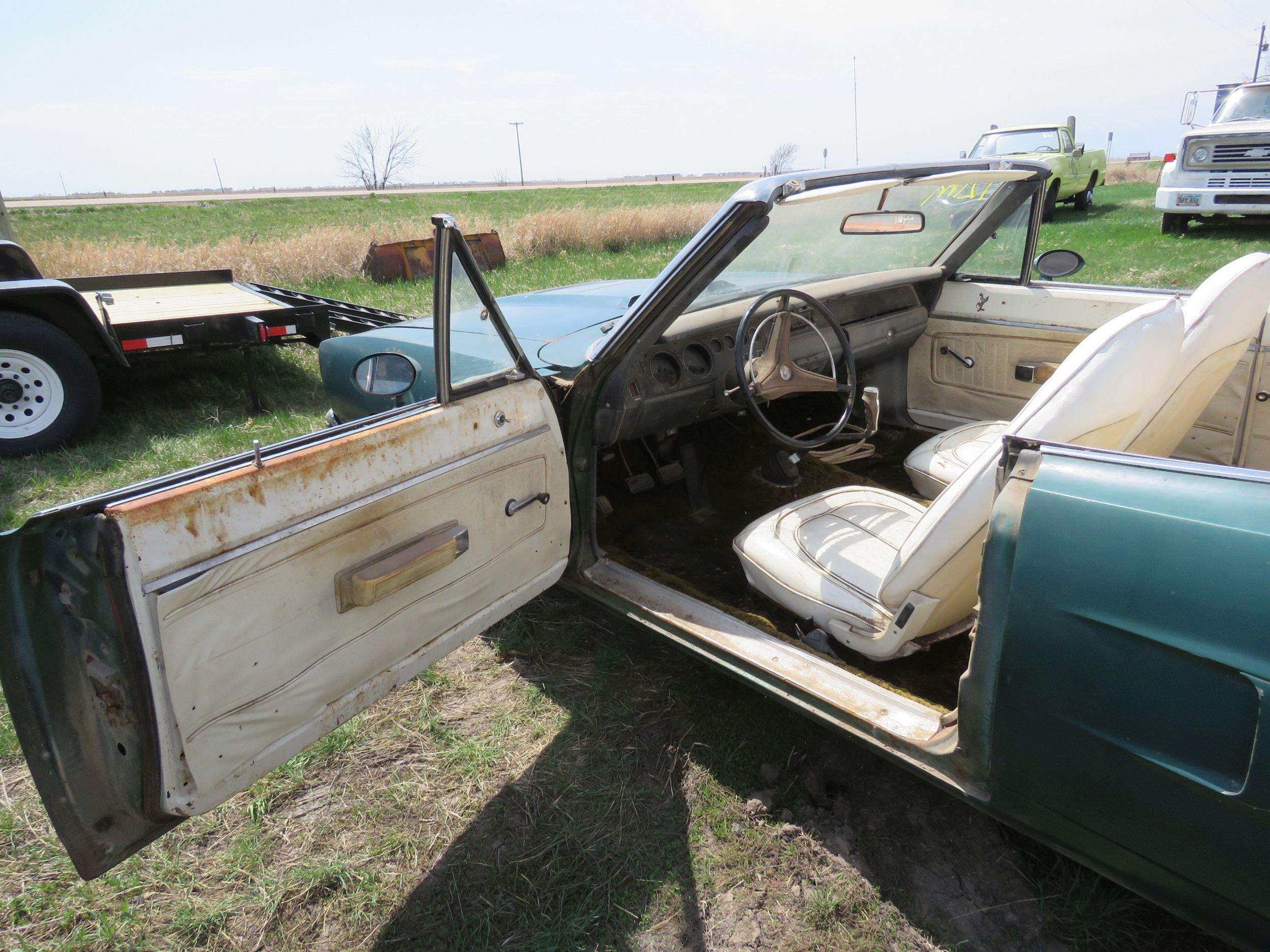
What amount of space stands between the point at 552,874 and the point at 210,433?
4202 mm

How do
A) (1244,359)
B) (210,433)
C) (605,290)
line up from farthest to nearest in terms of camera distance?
(210,433) → (605,290) → (1244,359)

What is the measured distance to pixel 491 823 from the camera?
211cm

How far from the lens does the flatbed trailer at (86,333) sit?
4.47 metres

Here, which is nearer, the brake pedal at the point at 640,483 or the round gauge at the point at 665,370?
the round gauge at the point at 665,370

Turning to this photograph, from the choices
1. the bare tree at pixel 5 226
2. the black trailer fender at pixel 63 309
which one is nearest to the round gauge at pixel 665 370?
the black trailer fender at pixel 63 309

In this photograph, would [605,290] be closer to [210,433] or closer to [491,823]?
[491,823]

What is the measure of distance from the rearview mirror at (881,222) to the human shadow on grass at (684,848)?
6.27 ft

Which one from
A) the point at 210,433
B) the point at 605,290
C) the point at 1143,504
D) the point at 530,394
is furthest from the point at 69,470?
the point at 1143,504

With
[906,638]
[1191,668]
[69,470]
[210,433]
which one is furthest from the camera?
[210,433]

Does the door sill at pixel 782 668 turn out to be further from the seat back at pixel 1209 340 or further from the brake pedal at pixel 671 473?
the brake pedal at pixel 671 473

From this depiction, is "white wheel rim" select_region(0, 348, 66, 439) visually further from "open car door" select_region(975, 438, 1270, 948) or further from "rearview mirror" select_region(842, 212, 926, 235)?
"open car door" select_region(975, 438, 1270, 948)

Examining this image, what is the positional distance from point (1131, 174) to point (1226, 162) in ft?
82.3

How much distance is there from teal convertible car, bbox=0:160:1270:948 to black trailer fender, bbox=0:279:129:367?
8.42 feet

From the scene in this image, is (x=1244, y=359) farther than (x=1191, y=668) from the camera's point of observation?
Yes
